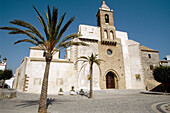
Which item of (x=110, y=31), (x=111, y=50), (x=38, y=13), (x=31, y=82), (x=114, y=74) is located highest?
(x=110, y=31)

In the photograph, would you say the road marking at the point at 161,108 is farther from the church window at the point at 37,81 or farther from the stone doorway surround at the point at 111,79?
the church window at the point at 37,81

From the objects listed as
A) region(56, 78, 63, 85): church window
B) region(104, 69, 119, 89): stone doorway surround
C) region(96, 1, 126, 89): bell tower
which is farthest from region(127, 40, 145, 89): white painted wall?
region(56, 78, 63, 85): church window

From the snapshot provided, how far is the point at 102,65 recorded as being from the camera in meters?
21.5

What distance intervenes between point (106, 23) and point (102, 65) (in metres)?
10.5

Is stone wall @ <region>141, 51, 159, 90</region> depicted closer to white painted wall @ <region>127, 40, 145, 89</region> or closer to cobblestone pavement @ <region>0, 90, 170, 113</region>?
white painted wall @ <region>127, 40, 145, 89</region>

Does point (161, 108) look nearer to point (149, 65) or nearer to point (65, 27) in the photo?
point (65, 27)

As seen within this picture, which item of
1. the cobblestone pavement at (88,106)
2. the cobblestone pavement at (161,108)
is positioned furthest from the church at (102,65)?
the cobblestone pavement at (161,108)

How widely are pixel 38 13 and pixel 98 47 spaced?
16582 millimetres

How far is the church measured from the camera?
1794 cm

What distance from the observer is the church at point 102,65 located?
58.9ft

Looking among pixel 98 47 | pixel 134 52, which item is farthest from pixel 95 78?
pixel 134 52

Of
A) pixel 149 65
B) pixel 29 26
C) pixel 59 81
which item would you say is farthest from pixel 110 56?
pixel 29 26

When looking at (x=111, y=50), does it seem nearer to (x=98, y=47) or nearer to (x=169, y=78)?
(x=98, y=47)

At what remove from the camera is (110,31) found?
80.1 feet
